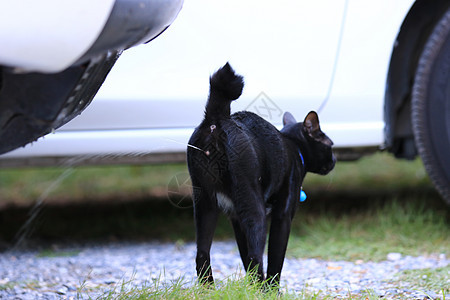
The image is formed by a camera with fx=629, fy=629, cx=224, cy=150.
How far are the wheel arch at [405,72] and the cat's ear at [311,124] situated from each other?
3.38 ft

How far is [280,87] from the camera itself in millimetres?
2748

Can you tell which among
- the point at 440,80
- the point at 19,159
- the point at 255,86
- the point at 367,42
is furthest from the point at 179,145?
the point at 440,80

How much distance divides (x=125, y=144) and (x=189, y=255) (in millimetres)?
599

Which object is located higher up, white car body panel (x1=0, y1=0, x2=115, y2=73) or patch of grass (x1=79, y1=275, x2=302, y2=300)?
white car body panel (x1=0, y1=0, x2=115, y2=73)

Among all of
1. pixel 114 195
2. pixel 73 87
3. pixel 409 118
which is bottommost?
pixel 114 195

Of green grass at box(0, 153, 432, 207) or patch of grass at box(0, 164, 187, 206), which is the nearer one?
green grass at box(0, 153, 432, 207)

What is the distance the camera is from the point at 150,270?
2.50 m

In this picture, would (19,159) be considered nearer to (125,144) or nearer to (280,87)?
(125,144)

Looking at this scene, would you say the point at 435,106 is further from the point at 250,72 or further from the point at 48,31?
the point at 48,31

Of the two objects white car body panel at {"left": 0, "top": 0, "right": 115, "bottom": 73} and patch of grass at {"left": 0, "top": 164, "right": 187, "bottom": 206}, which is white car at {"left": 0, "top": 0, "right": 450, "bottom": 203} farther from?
patch of grass at {"left": 0, "top": 164, "right": 187, "bottom": 206}

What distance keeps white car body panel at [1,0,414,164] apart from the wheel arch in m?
0.19

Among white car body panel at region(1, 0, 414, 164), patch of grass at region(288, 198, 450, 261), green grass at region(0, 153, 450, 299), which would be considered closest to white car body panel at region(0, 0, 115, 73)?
green grass at region(0, 153, 450, 299)

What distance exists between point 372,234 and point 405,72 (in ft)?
2.66

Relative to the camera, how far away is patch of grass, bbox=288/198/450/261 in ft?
9.22
